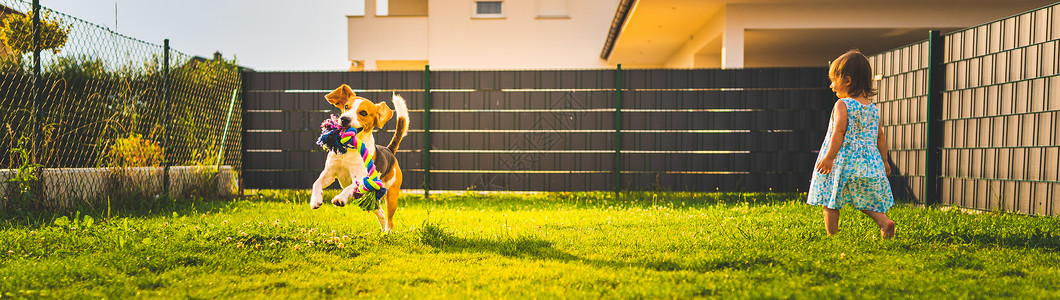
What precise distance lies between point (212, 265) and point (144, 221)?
91.4 inches

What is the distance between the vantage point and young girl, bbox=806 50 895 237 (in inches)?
155

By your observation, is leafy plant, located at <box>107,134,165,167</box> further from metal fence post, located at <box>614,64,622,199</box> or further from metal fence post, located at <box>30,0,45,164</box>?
metal fence post, located at <box>614,64,622,199</box>

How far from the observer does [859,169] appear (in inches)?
157

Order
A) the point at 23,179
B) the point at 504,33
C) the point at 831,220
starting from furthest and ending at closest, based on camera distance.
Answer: the point at 504,33, the point at 23,179, the point at 831,220

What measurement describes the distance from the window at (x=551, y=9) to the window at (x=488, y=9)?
1.22 m

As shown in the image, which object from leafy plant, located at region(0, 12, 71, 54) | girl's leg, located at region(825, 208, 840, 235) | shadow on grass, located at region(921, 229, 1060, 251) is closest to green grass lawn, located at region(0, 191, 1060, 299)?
shadow on grass, located at region(921, 229, 1060, 251)

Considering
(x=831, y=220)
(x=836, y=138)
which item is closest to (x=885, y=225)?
(x=831, y=220)

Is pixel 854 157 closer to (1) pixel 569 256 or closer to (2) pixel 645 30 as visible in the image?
(1) pixel 569 256

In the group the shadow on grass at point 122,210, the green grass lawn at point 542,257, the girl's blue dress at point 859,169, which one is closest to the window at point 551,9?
the shadow on grass at point 122,210

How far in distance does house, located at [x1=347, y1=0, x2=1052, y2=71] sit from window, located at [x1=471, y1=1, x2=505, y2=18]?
3 cm

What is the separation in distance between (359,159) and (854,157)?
328 cm

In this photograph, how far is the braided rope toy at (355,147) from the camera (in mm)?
3797

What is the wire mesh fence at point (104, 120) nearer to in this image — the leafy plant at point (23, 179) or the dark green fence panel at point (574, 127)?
the leafy plant at point (23, 179)

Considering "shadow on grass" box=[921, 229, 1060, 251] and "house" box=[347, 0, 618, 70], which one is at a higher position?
"house" box=[347, 0, 618, 70]
